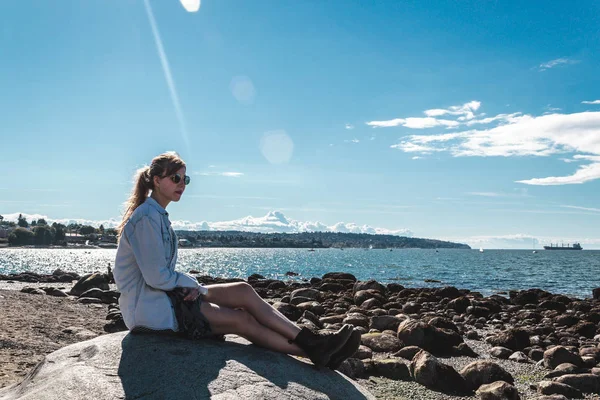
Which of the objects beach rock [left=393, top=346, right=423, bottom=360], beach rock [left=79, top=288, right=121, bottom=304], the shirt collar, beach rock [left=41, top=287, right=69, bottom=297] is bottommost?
beach rock [left=41, top=287, right=69, bottom=297]

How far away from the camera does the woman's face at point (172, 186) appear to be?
5414 millimetres

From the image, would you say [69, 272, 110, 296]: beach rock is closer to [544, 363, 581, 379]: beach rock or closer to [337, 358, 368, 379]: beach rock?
[337, 358, 368, 379]: beach rock

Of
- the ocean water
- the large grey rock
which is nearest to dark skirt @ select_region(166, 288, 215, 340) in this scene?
the large grey rock

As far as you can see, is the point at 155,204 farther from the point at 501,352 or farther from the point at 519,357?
the point at 501,352

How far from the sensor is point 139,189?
5492mm

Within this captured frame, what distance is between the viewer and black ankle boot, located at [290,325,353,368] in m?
5.57

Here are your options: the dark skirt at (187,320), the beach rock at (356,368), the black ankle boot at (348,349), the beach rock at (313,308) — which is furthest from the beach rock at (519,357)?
the dark skirt at (187,320)

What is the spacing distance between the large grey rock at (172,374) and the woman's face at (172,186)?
4.78 ft

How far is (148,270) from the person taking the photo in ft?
16.4

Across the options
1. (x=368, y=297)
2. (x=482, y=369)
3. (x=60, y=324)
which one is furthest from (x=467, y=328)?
(x=60, y=324)

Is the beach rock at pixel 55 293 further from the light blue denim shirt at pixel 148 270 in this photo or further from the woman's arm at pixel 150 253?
the woman's arm at pixel 150 253

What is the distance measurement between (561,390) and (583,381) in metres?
0.67

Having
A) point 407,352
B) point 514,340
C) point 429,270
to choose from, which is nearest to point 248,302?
point 407,352

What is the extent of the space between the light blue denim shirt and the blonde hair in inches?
8.7
